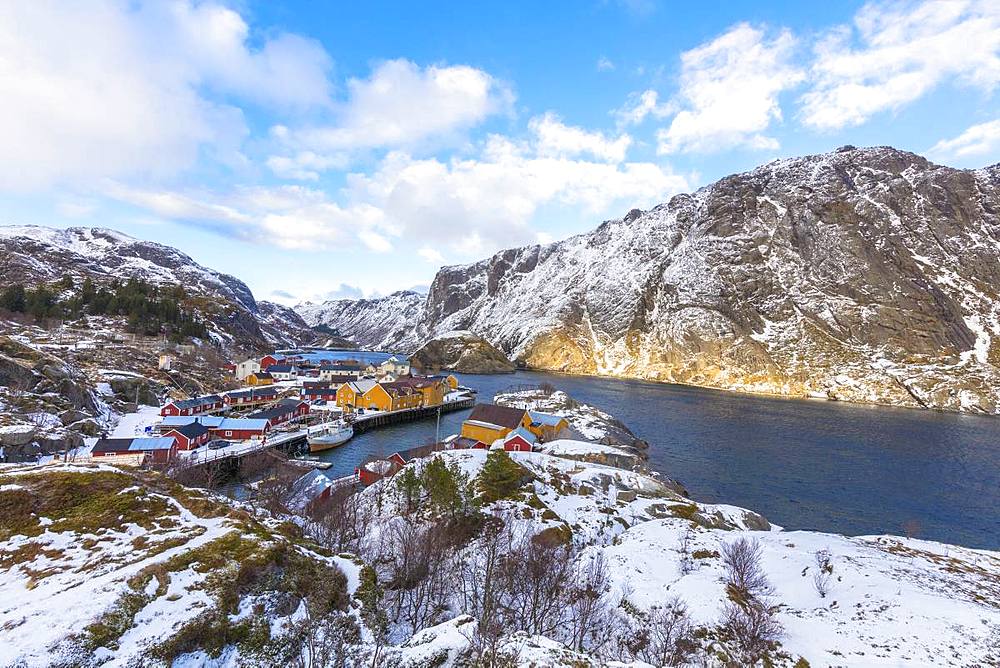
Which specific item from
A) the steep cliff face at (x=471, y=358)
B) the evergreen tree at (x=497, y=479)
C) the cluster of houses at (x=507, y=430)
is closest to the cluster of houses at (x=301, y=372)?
the steep cliff face at (x=471, y=358)

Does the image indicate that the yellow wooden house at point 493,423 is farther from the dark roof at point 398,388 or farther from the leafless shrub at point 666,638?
the leafless shrub at point 666,638

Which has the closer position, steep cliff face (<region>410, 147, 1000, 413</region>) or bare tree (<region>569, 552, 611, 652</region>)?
bare tree (<region>569, 552, 611, 652</region>)

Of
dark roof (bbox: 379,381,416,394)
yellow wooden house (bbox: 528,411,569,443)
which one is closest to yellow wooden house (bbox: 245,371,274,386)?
dark roof (bbox: 379,381,416,394)


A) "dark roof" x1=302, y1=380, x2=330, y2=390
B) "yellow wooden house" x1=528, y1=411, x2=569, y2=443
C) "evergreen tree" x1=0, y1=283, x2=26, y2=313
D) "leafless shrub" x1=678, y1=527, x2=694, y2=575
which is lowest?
"yellow wooden house" x1=528, y1=411, x2=569, y2=443

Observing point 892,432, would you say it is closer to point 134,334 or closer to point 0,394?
point 0,394

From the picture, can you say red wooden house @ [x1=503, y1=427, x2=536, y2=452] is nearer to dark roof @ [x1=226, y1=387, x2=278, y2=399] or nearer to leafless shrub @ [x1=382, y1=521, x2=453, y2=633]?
leafless shrub @ [x1=382, y1=521, x2=453, y2=633]
